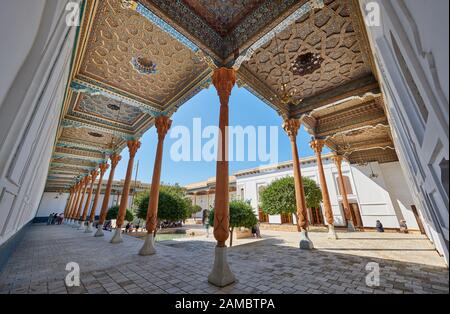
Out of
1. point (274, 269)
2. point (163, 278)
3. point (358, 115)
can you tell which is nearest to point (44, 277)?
point (163, 278)

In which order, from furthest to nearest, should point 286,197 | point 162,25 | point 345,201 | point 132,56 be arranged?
point 286,197
point 345,201
point 132,56
point 162,25

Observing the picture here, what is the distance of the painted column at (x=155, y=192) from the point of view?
21.6ft

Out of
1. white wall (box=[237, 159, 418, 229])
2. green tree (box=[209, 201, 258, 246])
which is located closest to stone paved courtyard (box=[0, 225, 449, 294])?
green tree (box=[209, 201, 258, 246])

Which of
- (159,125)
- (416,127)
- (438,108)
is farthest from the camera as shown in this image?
(159,125)

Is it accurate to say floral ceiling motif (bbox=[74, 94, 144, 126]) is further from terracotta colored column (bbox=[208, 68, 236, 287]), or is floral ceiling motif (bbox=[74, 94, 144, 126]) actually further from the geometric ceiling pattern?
terracotta colored column (bbox=[208, 68, 236, 287])

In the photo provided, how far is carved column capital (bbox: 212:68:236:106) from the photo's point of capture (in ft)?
17.4

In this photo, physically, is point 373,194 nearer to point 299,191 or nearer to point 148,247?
point 299,191

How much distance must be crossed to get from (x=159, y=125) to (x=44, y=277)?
5.78 meters

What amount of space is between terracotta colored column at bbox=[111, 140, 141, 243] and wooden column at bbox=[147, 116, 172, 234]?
8.71 ft

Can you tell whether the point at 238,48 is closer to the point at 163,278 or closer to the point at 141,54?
the point at 141,54

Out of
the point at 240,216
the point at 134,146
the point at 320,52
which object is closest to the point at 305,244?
the point at 240,216

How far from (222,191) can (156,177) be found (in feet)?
12.6

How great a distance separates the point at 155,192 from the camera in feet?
23.3
